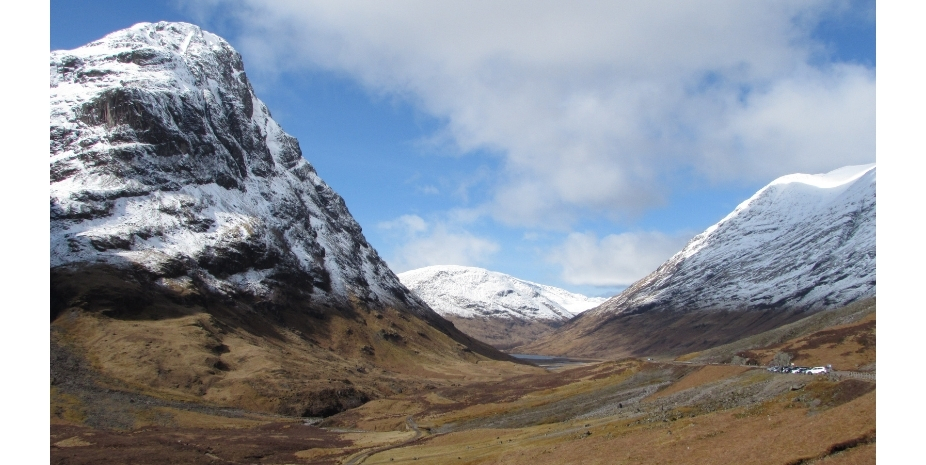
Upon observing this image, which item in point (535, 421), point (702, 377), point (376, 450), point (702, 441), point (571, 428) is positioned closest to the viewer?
point (702, 441)

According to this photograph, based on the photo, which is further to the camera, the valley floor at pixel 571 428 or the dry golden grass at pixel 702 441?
the valley floor at pixel 571 428

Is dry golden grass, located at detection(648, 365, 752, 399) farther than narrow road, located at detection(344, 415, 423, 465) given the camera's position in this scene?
Yes

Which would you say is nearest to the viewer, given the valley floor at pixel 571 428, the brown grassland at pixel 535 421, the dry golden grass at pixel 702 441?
the dry golden grass at pixel 702 441

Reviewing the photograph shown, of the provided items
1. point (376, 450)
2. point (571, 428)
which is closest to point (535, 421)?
point (571, 428)

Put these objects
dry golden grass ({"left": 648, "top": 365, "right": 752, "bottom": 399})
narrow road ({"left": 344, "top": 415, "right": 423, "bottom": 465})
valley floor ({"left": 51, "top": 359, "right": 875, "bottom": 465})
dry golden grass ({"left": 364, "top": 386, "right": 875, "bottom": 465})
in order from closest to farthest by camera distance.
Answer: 1. dry golden grass ({"left": 364, "top": 386, "right": 875, "bottom": 465})
2. valley floor ({"left": 51, "top": 359, "right": 875, "bottom": 465})
3. narrow road ({"left": 344, "top": 415, "right": 423, "bottom": 465})
4. dry golden grass ({"left": 648, "top": 365, "right": 752, "bottom": 399})

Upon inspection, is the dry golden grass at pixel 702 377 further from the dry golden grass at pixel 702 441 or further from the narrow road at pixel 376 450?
the narrow road at pixel 376 450

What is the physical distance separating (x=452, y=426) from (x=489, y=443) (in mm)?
33845

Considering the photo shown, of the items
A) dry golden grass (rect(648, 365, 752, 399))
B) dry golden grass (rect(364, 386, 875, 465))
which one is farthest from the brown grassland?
dry golden grass (rect(648, 365, 752, 399))

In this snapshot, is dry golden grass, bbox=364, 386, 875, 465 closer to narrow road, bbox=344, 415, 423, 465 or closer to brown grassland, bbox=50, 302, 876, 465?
brown grassland, bbox=50, 302, 876, 465

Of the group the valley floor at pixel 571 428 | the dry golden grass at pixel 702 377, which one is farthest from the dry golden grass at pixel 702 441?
the dry golden grass at pixel 702 377

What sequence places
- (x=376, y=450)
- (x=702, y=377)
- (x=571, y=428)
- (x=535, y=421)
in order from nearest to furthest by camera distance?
1. (x=571, y=428)
2. (x=376, y=450)
3. (x=702, y=377)
4. (x=535, y=421)

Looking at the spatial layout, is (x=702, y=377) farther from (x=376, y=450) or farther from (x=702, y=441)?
(x=376, y=450)

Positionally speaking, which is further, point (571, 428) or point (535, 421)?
point (535, 421)
